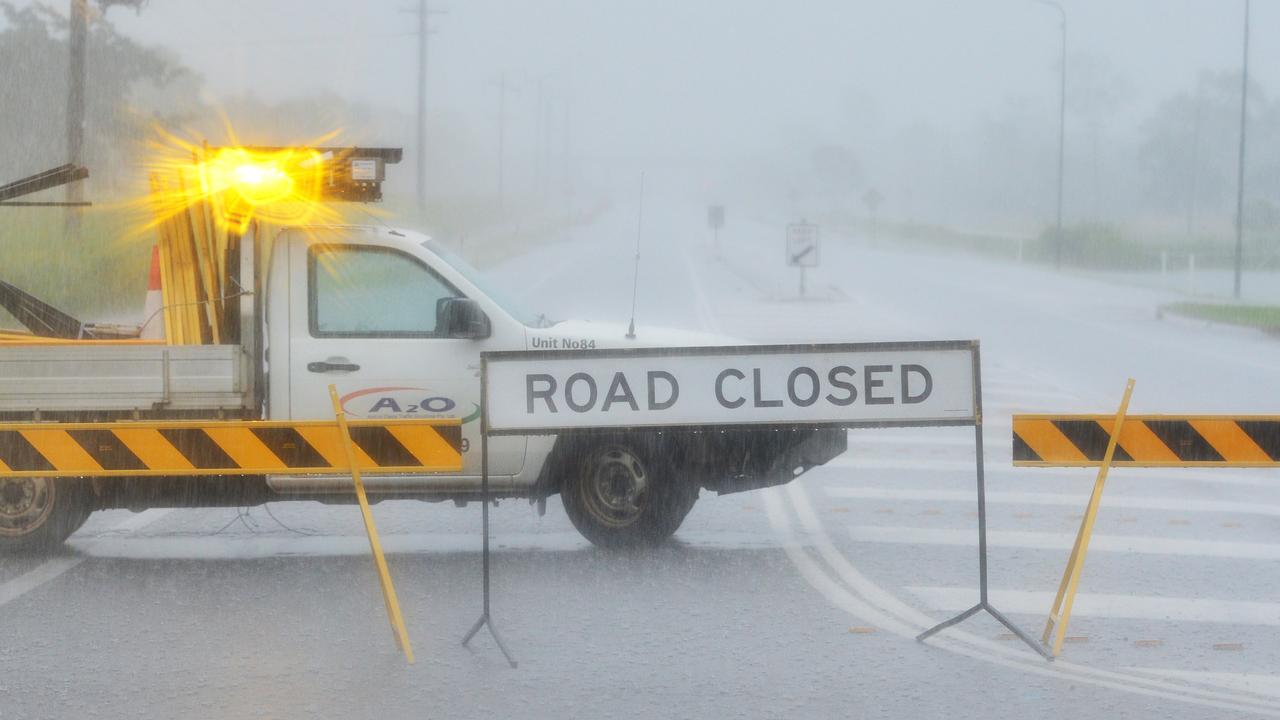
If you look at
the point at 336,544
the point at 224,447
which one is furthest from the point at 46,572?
the point at 224,447

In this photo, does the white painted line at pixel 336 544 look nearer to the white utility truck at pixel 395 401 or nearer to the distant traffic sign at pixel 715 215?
the white utility truck at pixel 395 401

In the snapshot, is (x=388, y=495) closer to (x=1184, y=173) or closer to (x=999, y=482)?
(x=999, y=482)

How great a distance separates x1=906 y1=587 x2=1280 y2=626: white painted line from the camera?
765cm

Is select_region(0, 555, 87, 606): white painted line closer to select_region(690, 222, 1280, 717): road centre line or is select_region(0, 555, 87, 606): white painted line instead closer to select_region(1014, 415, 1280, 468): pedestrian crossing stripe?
select_region(690, 222, 1280, 717): road centre line

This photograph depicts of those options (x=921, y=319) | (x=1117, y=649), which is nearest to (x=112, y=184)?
(x=921, y=319)

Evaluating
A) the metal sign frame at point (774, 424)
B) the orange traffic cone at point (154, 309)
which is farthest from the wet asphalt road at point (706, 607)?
the orange traffic cone at point (154, 309)

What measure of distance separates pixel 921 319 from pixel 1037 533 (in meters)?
24.9

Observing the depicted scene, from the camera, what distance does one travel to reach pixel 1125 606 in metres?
7.88

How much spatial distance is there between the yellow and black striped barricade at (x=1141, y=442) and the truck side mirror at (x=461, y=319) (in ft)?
10.1

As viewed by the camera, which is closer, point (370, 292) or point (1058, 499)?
point (370, 292)

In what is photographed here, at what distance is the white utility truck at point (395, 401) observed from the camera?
9.00 m

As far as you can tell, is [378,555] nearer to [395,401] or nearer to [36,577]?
[395,401]

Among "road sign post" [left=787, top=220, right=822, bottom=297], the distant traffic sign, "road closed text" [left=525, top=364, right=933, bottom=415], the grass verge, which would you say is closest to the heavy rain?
"road closed text" [left=525, top=364, right=933, bottom=415]

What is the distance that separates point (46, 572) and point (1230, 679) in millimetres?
5799
